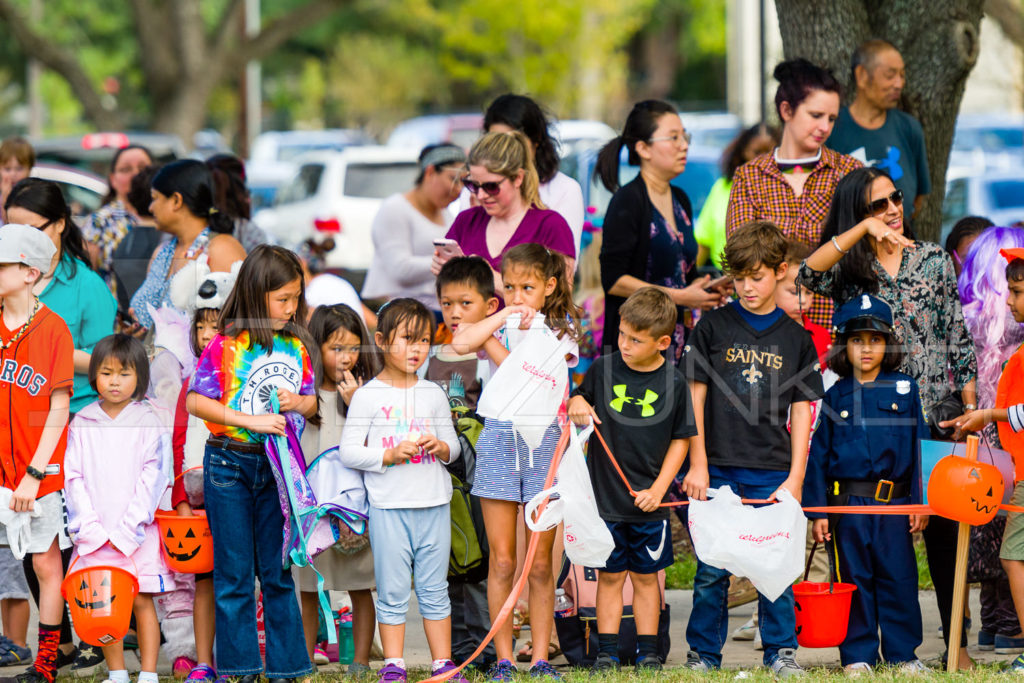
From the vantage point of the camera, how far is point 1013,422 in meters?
5.45

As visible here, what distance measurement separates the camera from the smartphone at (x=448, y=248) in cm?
609

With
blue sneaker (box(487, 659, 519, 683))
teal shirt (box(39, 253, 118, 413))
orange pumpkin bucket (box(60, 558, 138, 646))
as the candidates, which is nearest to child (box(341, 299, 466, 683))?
blue sneaker (box(487, 659, 519, 683))

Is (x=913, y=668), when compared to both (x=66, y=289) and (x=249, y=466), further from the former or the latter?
(x=66, y=289)

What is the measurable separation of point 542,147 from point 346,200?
9.76 meters

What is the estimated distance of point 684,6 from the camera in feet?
146

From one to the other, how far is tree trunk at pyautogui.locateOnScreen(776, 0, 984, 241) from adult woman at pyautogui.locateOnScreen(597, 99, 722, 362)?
2073 mm

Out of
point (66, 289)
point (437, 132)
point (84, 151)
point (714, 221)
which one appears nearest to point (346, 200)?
point (84, 151)

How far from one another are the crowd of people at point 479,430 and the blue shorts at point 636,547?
1 centimetres

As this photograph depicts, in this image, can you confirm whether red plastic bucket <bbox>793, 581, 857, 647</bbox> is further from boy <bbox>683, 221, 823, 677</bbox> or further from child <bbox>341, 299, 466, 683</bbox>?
child <bbox>341, 299, 466, 683</bbox>

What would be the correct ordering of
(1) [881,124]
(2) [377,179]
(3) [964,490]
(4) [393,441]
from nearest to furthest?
(3) [964,490] → (4) [393,441] → (1) [881,124] → (2) [377,179]

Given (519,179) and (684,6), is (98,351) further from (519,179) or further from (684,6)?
(684,6)

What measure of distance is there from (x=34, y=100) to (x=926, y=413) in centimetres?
3446

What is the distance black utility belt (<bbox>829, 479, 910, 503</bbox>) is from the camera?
5.61 m

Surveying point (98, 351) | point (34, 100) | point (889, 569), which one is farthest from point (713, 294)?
point (34, 100)
